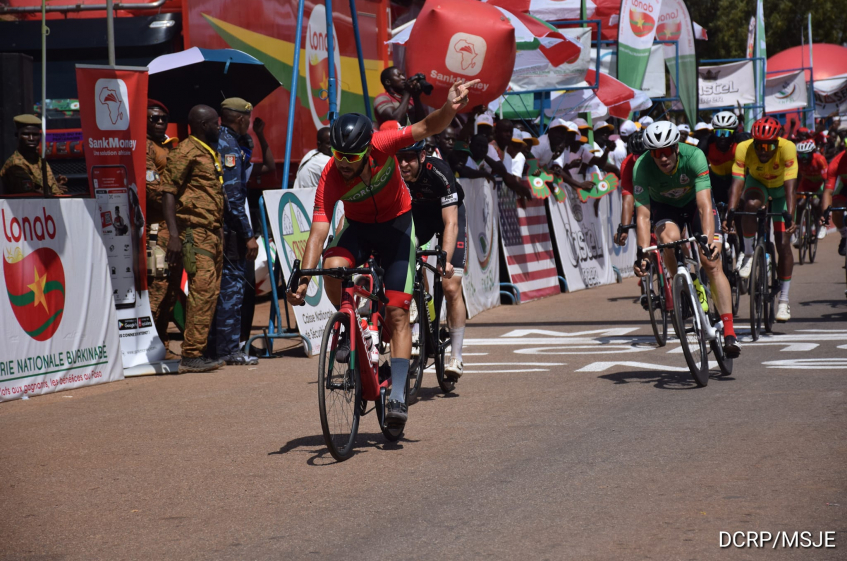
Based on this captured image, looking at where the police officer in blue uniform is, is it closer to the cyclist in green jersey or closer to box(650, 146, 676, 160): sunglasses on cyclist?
the cyclist in green jersey

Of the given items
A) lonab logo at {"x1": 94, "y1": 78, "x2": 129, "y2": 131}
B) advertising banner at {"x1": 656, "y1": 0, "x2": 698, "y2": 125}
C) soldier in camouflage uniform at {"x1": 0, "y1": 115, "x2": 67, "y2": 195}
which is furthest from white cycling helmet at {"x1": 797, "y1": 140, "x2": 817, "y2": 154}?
soldier in camouflage uniform at {"x1": 0, "y1": 115, "x2": 67, "y2": 195}

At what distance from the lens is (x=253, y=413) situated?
7828mm

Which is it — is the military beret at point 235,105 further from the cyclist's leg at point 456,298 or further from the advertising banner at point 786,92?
the advertising banner at point 786,92

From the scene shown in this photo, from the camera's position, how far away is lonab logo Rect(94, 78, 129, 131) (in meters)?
9.63

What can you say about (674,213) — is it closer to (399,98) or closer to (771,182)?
(771,182)

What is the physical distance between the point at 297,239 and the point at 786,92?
1141 inches

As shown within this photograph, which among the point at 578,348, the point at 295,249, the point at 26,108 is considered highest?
the point at 26,108

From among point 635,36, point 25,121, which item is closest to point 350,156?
point 25,121

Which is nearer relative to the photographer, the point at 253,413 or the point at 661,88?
the point at 253,413

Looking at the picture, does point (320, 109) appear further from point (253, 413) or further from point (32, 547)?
point (32, 547)

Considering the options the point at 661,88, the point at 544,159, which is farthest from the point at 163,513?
the point at 661,88

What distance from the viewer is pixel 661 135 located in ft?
28.7

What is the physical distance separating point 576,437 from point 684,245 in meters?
2.78

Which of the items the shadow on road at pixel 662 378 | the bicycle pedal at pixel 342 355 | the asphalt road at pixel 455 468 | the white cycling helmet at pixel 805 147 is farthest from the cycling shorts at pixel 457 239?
the white cycling helmet at pixel 805 147
